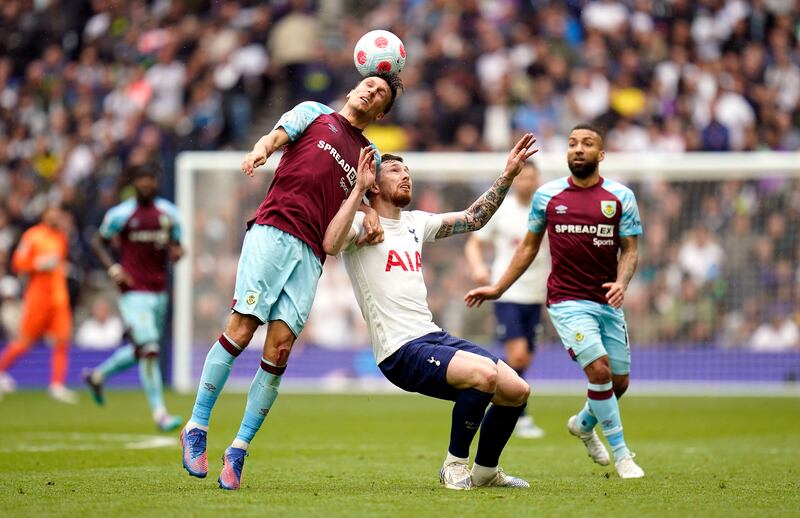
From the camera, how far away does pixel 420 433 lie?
13391 millimetres

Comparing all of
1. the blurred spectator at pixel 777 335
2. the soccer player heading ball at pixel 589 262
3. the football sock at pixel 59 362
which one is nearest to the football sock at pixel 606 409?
the soccer player heading ball at pixel 589 262

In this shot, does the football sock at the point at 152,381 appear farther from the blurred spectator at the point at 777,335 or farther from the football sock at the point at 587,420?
the blurred spectator at the point at 777,335

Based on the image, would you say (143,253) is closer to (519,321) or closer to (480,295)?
(519,321)

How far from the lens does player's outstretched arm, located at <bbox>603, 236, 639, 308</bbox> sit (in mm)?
9102

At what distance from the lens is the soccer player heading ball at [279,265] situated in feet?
26.1

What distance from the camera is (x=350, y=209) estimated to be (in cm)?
790

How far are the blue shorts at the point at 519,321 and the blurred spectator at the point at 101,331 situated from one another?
9.13 metres

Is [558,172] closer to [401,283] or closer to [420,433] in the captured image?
[420,433]

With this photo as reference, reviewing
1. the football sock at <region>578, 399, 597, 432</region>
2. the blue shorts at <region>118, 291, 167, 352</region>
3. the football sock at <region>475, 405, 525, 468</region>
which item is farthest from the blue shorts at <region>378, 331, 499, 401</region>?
the blue shorts at <region>118, 291, 167, 352</region>

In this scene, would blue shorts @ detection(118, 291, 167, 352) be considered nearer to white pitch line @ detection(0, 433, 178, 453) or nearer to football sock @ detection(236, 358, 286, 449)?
white pitch line @ detection(0, 433, 178, 453)

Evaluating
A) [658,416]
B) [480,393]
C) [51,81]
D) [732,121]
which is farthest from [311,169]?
[51,81]

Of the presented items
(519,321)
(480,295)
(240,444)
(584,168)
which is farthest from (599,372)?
(519,321)

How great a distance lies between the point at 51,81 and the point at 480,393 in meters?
20.3

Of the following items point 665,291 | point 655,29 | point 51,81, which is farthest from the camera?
point 51,81
